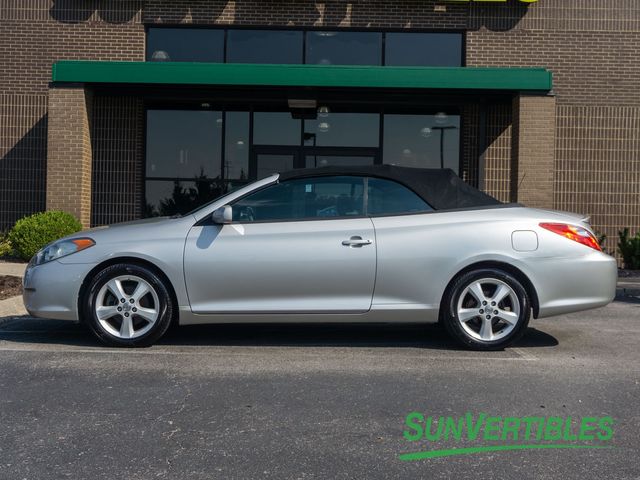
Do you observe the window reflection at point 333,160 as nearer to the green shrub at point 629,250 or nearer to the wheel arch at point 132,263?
the green shrub at point 629,250

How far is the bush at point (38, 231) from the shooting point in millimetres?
12305

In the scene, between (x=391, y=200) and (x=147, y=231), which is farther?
(x=391, y=200)

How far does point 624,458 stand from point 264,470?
5.94ft

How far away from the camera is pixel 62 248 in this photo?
587cm

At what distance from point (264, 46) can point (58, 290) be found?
992 centimetres

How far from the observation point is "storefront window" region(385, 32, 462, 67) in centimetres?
1448

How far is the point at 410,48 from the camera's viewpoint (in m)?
14.5

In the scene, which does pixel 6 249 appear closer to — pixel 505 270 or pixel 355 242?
pixel 355 242

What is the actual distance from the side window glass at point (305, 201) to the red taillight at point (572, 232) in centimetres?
167

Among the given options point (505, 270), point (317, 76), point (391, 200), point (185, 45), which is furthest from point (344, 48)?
point (505, 270)

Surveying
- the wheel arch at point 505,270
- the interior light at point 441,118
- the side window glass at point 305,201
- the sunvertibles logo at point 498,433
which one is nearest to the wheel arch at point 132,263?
the side window glass at point 305,201

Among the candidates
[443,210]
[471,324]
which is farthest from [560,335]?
[443,210]

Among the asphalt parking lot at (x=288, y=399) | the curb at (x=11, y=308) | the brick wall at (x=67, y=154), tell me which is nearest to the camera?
the asphalt parking lot at (x=288, y=399)

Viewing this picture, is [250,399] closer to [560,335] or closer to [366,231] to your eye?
[366,231]
